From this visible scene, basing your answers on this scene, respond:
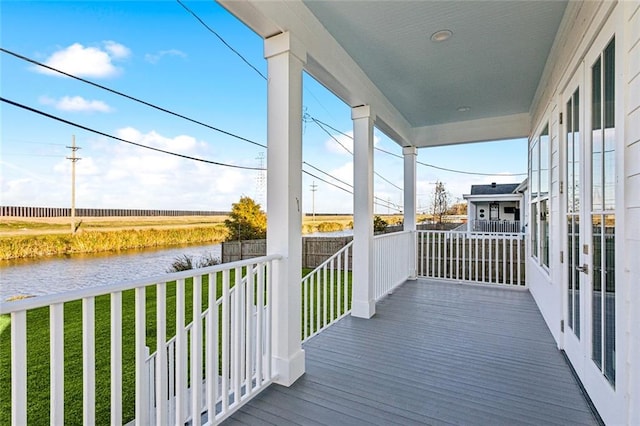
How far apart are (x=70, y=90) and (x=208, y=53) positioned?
7.01ft

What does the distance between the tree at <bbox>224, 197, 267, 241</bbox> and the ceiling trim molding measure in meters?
3.13

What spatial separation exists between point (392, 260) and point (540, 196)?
2.14 meters

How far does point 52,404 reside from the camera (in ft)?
3.75

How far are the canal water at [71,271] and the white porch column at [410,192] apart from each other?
433 centimetres

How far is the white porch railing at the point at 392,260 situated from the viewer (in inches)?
177

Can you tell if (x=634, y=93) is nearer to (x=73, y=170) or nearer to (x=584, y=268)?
(x=584, y=268)

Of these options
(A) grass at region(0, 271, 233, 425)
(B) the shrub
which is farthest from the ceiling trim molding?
(A) grass at region(0, 271, 233, 425)

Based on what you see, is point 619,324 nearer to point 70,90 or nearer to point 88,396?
point 88,396

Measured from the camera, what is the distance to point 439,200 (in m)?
15.5

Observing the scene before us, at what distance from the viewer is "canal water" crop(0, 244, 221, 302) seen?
1.79 m

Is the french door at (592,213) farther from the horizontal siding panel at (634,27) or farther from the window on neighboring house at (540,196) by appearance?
the window on neighboring house at (540,196)

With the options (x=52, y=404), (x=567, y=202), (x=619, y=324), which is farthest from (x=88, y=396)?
(x=567, y=202)

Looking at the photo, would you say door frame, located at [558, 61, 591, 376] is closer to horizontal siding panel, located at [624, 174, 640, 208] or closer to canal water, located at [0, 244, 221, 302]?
horizontal siding panel, located at [624, 174, 640, 208]

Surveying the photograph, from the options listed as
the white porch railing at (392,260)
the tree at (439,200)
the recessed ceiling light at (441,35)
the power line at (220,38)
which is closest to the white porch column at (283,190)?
the power line at (220,38)
